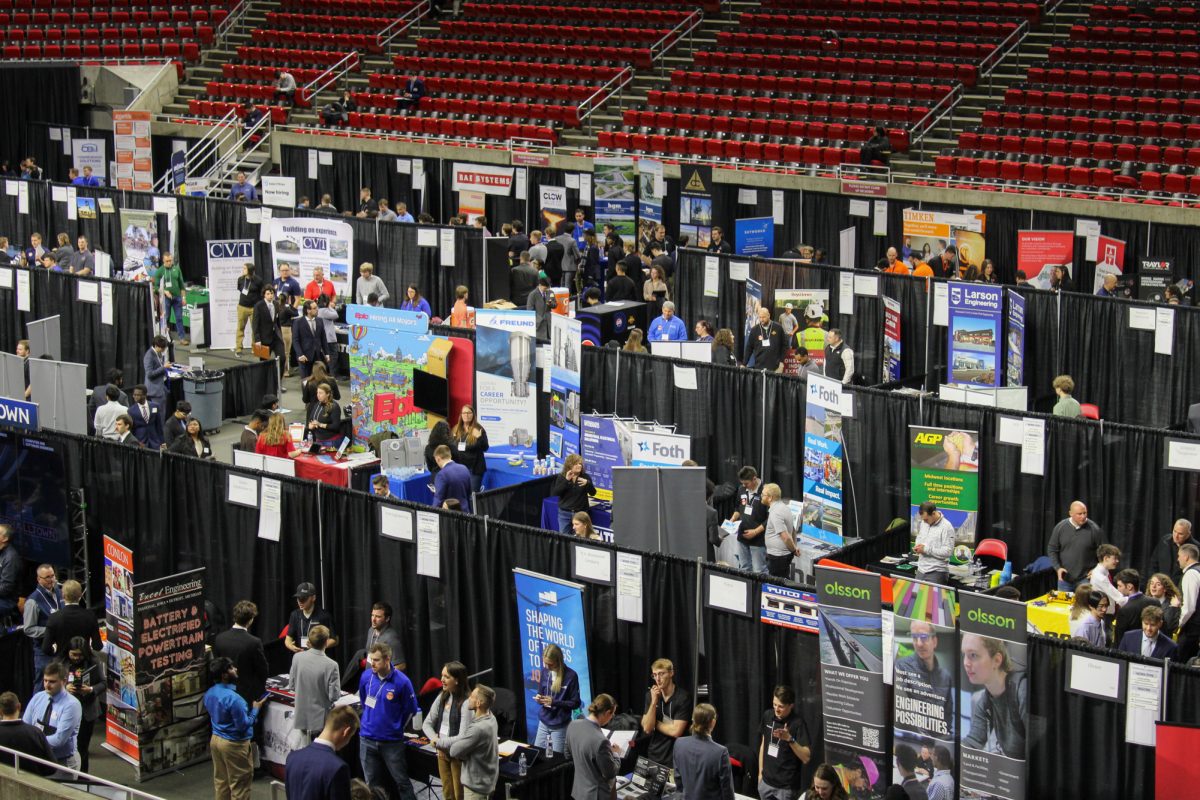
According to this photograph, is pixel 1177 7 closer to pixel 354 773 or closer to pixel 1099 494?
pixel 1099 494

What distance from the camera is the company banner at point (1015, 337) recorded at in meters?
19.6

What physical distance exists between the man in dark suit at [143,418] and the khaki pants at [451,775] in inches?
318

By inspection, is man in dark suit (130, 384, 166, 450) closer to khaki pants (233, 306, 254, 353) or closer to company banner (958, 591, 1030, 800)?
khaki pants (233, 306, 254, 353)

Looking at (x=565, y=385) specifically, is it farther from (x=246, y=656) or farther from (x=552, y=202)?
(x=552, y=202)

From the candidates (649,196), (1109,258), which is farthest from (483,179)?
(1109,258)

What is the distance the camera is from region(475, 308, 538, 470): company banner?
18328mm

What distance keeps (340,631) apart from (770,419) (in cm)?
577

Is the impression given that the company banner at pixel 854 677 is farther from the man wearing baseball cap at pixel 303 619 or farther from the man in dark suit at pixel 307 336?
the man in dark suit at pixel 307 336

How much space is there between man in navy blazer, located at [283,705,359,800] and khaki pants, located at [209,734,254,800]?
2128 mm

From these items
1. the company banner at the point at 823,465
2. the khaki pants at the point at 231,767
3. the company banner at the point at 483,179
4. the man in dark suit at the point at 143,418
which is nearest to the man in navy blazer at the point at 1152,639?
the company banner at the point at 823,465

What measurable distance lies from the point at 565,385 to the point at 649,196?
31.0 feet

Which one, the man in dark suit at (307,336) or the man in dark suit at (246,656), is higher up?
the man in dark suit at (307,336)

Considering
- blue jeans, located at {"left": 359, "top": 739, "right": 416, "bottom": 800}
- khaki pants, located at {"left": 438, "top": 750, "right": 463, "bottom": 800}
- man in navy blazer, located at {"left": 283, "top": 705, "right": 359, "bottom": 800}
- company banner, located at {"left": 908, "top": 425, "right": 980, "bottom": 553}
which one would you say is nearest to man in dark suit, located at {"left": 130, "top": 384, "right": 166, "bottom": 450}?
blue jeans, located at {"left": 359, "top": 739, "right": 416, "bottom": 800}

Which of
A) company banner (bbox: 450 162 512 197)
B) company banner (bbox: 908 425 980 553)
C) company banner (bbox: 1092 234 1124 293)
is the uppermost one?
company banner (bbox: 450 162 512 197)
